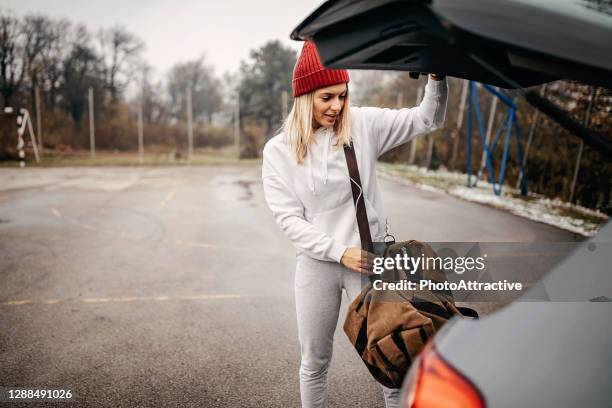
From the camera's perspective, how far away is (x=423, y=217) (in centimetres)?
854

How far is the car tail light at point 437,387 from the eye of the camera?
38.2 inches

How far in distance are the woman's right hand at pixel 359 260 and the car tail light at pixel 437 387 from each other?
2.28 ft

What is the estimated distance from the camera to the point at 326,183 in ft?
6.31

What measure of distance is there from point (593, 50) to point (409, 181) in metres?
13.8

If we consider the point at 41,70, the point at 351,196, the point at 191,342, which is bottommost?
the point at 191,342

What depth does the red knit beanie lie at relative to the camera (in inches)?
74.9

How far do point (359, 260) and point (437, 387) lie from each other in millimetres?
818

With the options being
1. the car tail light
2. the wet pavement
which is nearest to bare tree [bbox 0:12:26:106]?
the wet pavement

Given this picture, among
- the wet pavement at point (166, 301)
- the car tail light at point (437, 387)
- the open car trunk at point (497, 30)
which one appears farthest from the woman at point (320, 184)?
the wet pavement at point (166, 301)

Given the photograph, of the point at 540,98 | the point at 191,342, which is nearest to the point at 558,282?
the point at 540,98

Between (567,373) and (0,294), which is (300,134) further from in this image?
(0,294)

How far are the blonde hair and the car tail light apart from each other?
3.55ft

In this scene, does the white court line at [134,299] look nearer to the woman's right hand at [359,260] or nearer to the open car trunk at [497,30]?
the woman's right hand at [359,260]

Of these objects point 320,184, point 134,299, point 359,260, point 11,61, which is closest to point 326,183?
point 320,184
